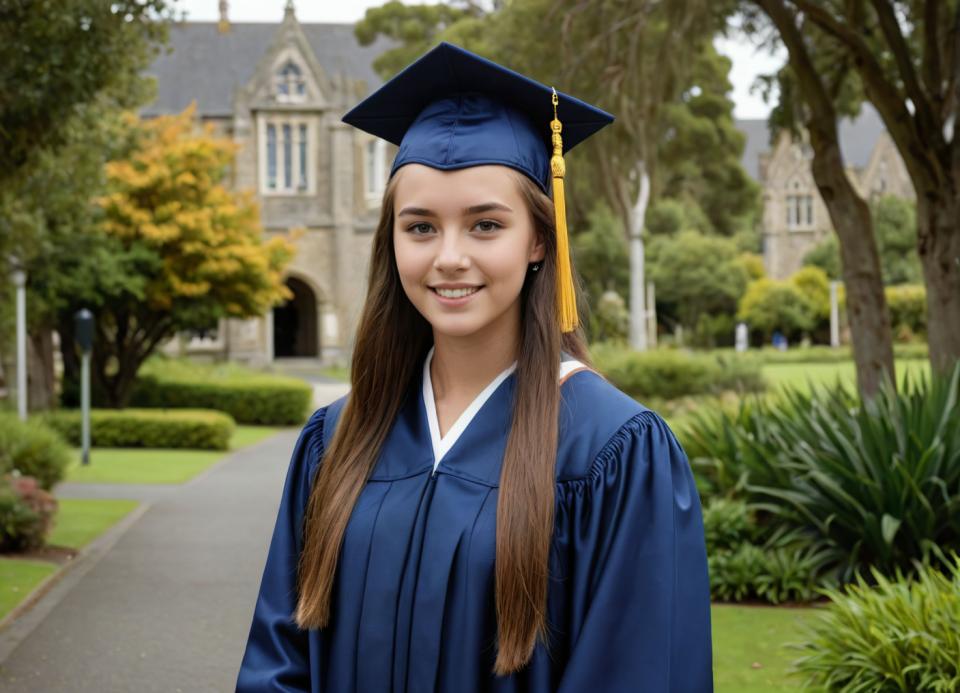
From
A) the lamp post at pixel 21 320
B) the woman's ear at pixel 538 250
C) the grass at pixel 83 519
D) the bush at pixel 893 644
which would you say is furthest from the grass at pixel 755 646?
the lamp post at pixel 21 320

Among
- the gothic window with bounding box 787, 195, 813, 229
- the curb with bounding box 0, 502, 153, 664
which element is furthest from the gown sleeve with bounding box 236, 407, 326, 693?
the gothic window with bounding box 787, 195, 813, 229

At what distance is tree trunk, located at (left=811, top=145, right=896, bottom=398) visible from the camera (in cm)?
1059

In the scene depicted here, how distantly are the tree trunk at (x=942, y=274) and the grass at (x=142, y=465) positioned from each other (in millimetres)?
9693

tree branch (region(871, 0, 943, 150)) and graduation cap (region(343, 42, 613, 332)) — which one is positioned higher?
tree branch (region(871, 0, 943, 150))

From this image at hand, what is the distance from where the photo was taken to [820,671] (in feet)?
18.8

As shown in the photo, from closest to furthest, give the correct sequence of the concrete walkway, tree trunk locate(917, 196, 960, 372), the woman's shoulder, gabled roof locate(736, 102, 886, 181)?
the woman's shoulder < the concrete walkway < tree trunk locate(917, 196, 960, 372) < gabled roof locate(736, 102, 886, 181)

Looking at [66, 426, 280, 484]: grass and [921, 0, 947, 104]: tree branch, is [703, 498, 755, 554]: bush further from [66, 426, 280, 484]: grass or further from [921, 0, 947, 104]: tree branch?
[66, 426, 280, 484]: grass

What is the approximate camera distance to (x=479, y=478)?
2.44 meters

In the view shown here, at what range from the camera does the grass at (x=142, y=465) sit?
16.5 metres

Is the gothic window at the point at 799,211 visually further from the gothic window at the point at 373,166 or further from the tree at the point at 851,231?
the tree at the point at 851,231

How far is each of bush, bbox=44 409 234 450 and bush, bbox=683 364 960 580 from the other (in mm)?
13741

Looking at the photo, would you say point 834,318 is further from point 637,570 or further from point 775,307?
point 637,570

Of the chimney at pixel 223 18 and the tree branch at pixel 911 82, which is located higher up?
the chimney at pixel 223 18

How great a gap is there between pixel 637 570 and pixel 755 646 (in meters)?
4.90
